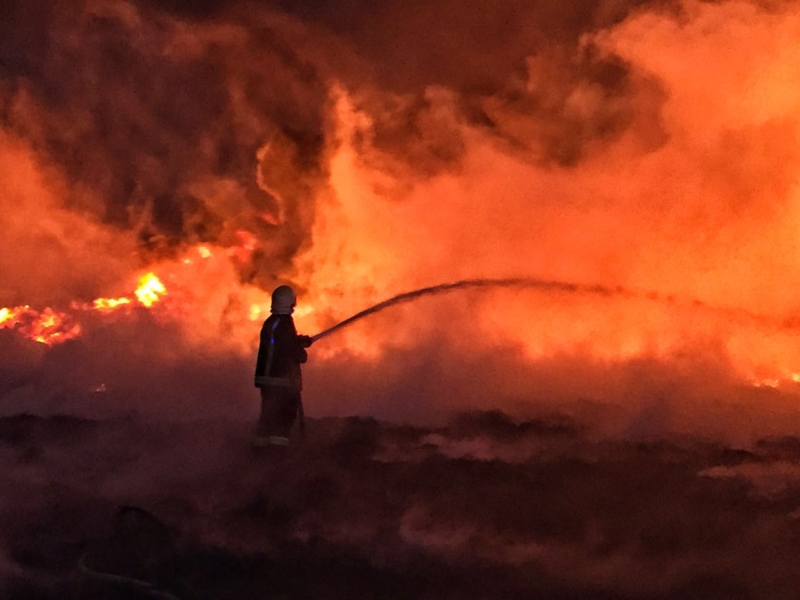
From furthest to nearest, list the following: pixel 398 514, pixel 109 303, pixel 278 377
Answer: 1. pixel 109 303
2. pixel 278 377
3. pixel 398 514

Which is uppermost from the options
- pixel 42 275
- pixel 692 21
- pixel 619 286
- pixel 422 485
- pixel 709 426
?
pixel 692 21

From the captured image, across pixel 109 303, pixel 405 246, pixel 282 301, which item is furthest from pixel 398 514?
pixel 109 303

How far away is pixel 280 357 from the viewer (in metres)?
6.56

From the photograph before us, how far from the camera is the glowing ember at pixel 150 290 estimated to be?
9.54 metres

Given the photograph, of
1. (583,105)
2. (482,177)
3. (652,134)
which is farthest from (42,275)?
(652,134)

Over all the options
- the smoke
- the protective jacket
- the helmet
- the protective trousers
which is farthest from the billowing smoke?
the helmet

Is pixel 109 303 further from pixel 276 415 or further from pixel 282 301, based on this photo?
pixel 276 415

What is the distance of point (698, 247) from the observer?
887cm

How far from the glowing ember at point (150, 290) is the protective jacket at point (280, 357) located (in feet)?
11.6

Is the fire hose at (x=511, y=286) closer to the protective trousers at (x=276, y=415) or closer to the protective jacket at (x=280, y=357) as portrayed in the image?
the protective jacket at (x=280, y=357)

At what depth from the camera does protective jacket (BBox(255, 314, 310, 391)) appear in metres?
6.54

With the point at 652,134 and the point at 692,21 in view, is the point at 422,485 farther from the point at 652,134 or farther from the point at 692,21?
the point at 692,21

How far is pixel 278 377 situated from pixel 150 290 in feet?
12.8

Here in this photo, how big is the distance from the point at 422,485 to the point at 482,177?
175 inches
